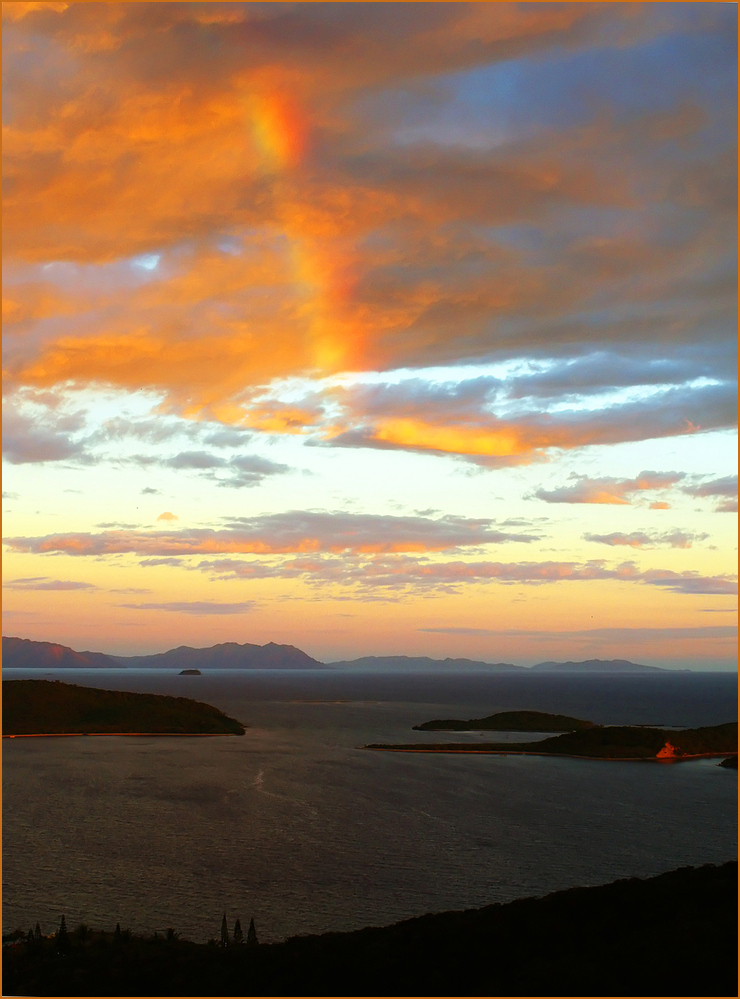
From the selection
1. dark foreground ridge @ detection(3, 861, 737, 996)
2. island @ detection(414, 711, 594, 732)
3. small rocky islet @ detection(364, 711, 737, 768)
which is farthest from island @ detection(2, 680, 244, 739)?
dark foreground ridge @ detection(3, 861, 737, 996)

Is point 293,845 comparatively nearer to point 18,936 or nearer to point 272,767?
point 18,936

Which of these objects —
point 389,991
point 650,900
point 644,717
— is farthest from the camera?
point 644,717

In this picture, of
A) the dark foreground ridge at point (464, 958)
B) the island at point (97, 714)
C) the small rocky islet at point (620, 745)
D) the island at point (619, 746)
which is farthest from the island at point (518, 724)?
the dark foreground ridge at point (464, 958)

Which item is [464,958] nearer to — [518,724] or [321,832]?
[321,832]

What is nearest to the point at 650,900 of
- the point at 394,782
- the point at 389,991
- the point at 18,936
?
the point at 389,991

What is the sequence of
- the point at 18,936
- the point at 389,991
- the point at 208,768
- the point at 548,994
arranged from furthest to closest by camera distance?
1. the point at 208,768
2. the point at 18,936
3. the point at 389,991
4. the point at 548,994

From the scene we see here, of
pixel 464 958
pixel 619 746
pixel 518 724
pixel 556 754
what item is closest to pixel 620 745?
pixel 619 746

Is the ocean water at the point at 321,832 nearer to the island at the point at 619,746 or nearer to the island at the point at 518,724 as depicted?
the island at the point at 619,746
